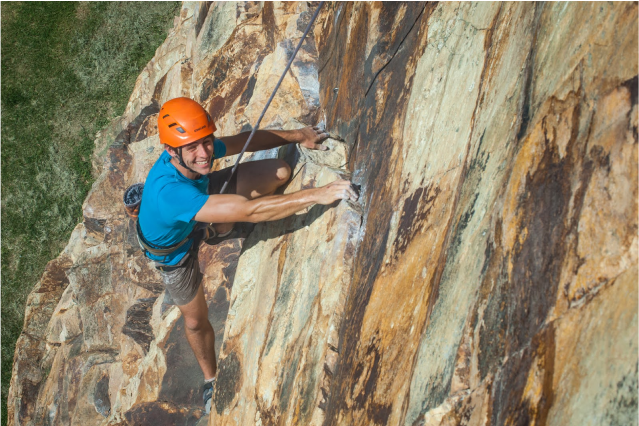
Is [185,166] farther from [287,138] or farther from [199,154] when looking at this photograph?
[287,138]

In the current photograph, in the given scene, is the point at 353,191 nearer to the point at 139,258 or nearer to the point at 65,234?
the point at 139,258

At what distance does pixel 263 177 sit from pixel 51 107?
7313 millimetres

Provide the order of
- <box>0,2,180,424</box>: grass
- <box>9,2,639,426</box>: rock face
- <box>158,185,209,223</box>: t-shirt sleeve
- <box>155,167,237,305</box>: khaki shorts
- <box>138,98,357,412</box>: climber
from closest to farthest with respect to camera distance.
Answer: <box>9,2,639,426</box>: rock face < <box>138,98,357,412</box>: climber < <box>158,185,209,223</box>: t-shirt sleeve < <box>155,167,237,305</box>: khaki shorts < <box>0,2,180,424</box>: grass

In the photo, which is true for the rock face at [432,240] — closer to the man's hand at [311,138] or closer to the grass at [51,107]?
the man's hand at [311,138]

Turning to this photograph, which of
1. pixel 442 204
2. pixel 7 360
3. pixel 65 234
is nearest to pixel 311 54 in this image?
pixel 442 204

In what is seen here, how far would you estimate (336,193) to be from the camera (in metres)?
3.50

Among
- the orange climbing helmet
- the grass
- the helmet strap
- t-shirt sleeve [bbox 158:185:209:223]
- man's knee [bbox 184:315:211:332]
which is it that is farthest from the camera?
the grass

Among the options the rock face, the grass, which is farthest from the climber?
the grass

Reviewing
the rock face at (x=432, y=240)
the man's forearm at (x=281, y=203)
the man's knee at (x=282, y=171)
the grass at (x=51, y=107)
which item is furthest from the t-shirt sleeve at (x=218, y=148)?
the grass at (x=51, y=107)

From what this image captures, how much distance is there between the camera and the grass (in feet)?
29.1

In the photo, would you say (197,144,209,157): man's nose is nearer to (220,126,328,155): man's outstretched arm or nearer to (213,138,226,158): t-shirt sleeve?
(213,138,226,158): t-shirt sleeve

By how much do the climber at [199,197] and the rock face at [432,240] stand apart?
0.22 metres

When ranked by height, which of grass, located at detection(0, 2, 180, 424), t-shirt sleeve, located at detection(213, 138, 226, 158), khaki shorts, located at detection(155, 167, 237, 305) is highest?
grass, located at detection(0, 2, 180, 424)

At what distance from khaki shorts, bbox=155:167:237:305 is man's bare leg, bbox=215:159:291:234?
19 centimetres
